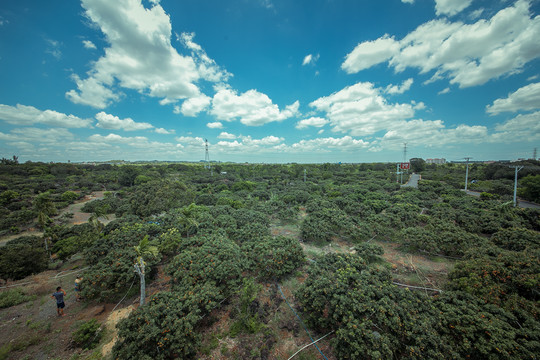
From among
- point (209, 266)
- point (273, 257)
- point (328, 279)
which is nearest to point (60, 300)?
point (209, 266)

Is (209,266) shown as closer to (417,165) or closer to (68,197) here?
(68,197)

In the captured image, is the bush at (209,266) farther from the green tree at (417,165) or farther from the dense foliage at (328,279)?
the green tree at (417,165)

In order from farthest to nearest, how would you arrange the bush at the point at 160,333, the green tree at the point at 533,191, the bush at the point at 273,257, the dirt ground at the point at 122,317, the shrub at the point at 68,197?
the shrub at the point at 68,197, the green tree at the point at 533,191, the bush at the point at 273,257, the dirt ground at the point at 122,317, the bush at the point at 160,333

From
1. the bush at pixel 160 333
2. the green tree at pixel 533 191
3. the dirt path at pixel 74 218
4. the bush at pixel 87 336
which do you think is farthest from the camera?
the green tree at pixel 533 191

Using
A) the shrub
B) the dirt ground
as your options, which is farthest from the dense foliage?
the shrub

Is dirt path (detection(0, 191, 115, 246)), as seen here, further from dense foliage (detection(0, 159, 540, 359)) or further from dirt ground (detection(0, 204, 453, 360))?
dirt ground (detection(0, 204, 453, 360))

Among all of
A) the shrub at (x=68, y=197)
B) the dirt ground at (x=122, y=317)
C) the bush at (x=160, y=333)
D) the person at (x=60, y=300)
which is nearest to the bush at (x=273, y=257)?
the dirt ground at (x=122, y=317)
